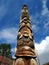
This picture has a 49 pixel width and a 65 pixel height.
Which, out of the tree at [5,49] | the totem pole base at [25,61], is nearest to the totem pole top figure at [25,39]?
the totem pole base at [25,61]

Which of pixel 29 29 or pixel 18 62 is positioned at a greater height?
pixel 29 29

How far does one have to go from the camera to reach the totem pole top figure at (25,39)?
11609 mm

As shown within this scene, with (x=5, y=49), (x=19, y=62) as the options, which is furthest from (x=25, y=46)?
(x=5, y=49)

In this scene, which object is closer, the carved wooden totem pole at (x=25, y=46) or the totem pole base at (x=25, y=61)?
the totem pole base at (x=25, y=61)

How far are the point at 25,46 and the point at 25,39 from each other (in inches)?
26.7

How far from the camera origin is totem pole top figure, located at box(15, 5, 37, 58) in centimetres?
1161

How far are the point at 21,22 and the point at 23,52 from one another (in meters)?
3.12

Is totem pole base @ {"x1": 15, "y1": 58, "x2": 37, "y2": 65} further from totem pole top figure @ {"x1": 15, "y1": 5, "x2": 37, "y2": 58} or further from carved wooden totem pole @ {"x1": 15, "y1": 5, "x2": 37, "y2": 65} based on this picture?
totem pole top figure @ {"x1": 15, "y1": 5, "x2": 37, "y2": 58}

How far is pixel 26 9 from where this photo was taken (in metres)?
14.5

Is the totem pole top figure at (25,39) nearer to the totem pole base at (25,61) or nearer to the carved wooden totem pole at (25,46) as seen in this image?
the carved wooden totem pole at (25,46)

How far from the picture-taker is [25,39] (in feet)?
40.8

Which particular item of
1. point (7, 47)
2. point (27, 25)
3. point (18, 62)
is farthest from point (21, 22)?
point (7, 47)

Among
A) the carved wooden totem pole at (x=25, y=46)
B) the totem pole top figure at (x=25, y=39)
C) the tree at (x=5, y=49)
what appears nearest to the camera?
the carved wooden totem pole at (x=25, y=46)

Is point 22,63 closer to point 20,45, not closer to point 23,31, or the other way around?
point 20,45
